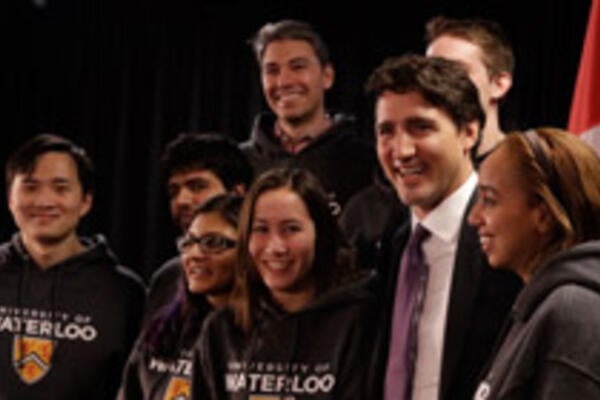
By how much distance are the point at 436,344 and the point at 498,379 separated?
62 cm

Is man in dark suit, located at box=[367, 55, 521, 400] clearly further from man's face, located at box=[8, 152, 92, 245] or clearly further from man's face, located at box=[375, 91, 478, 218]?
man's face, located at box=[8, 152, 92, 245]

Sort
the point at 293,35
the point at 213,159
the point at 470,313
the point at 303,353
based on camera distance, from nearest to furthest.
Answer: the point at 470,313 < the point at 303,353 < the point at 213,159 < the point at 293,35

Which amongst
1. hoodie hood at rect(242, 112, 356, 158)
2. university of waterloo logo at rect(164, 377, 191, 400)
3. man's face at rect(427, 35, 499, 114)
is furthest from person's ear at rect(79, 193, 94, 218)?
man's face at rect(427, 35, 499, 114)

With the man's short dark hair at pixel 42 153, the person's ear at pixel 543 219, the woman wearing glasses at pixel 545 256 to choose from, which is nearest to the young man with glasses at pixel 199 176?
the man's short dark hair at pixel 42 153

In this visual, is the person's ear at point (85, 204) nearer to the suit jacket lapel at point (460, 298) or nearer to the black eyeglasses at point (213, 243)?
the black eyeglasses at point (213, 243)

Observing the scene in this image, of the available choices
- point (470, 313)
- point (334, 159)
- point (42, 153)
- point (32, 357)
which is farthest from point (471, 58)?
point (32, 357)

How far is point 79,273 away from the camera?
13.8 ft

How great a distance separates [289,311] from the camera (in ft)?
10.7

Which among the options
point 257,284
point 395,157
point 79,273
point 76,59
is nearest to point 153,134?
point 76,59

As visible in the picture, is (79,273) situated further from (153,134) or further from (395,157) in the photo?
(153,134)

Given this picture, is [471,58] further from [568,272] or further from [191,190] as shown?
[568,272]

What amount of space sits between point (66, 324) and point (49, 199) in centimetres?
46

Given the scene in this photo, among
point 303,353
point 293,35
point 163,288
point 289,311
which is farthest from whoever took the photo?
point 293,35

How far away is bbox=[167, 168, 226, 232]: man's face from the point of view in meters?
4.07
